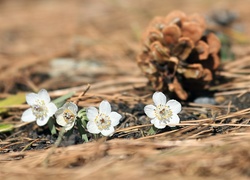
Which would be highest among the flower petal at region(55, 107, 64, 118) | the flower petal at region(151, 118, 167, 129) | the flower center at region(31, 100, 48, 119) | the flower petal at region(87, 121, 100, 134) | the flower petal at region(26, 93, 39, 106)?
the flower petal at region(26, 93, 39, 106)

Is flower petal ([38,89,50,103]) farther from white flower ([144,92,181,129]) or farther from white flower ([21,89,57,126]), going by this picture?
white flower ([144,92,181,129])

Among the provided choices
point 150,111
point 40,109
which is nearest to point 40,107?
point 40,109

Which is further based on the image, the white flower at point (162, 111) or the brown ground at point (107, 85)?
the white flower at point (162, 111)

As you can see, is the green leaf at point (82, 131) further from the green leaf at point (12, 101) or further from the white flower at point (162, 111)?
the green leaf at point (12, 101)

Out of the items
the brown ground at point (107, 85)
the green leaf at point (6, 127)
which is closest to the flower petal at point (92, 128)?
the brown ground at point (107, 85)

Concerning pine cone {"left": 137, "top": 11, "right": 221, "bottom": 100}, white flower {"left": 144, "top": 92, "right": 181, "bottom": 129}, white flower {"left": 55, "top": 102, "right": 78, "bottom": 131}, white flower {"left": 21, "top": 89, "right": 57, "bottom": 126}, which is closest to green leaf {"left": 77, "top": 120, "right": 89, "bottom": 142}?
white flower {"left": 55, "top": 102, "right": 78, "bottom": 131}

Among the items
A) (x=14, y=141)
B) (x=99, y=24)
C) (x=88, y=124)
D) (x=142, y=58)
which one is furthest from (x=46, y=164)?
(x=99, y=24)

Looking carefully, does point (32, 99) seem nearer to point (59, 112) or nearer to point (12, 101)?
point (59, 112)
